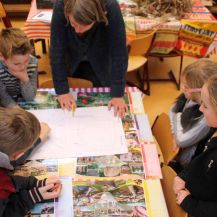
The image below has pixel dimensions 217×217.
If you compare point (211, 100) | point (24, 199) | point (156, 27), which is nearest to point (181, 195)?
point (211, 100)

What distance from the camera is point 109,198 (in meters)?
1.17

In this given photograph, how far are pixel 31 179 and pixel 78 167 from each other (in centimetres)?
20

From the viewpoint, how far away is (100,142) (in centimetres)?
141

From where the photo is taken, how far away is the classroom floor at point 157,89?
10.0 feet

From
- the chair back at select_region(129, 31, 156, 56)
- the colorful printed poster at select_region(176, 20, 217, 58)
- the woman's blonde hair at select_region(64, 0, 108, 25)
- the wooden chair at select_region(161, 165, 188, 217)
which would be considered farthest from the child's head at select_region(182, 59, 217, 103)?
the colorful printed poster at select_region(176, 20, 217, 58)

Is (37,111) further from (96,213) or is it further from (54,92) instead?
(96,213)

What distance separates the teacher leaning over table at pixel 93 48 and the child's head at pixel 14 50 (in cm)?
15

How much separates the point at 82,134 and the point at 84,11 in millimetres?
562

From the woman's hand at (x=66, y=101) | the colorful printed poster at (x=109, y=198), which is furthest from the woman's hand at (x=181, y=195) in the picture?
the woman's hand at (x=66, y=101)

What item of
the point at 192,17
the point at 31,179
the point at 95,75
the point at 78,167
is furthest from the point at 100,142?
the point at 192,17

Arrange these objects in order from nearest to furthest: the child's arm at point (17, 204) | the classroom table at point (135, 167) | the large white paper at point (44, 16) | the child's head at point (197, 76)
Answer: the child's arm at point (17, 204)
the classroom table at point (135, 167)
the child's head at point (197, 76)
the large white paper at point (44, 16)

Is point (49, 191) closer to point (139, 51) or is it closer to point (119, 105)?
point (119, 105)

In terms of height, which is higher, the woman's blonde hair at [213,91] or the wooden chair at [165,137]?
the woman's blonde hair at [213,91]

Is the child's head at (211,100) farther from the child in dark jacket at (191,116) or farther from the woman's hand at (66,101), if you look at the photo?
the woman's hand at (66,101)
